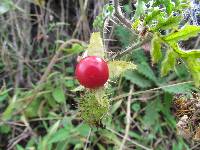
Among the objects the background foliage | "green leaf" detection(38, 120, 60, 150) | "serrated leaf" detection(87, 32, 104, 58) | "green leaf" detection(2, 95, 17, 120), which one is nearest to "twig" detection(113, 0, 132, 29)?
"serrated leaf" detection(87, 32, 104, 58)

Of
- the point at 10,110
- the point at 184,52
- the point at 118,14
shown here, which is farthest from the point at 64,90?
the point at 184,52

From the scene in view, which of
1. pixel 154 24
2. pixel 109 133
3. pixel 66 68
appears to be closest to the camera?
pixel 154 24

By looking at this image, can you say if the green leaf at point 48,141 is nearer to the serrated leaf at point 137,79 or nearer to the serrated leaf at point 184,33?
the serrated leaf at point 137,79

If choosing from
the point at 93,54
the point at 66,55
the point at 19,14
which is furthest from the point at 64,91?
the point at 93,54

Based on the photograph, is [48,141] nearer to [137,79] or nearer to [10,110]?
[10,110]

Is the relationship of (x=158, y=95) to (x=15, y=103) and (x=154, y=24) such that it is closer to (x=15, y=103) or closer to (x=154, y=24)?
(x=15, y=103)

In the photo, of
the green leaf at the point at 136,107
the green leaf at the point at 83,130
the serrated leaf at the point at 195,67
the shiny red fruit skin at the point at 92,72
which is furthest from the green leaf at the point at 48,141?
the serrated leaf at the point at 195,67

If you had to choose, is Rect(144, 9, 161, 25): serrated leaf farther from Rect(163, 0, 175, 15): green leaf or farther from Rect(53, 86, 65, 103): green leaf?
Rect(53, 86, 65, 103): green leaf
